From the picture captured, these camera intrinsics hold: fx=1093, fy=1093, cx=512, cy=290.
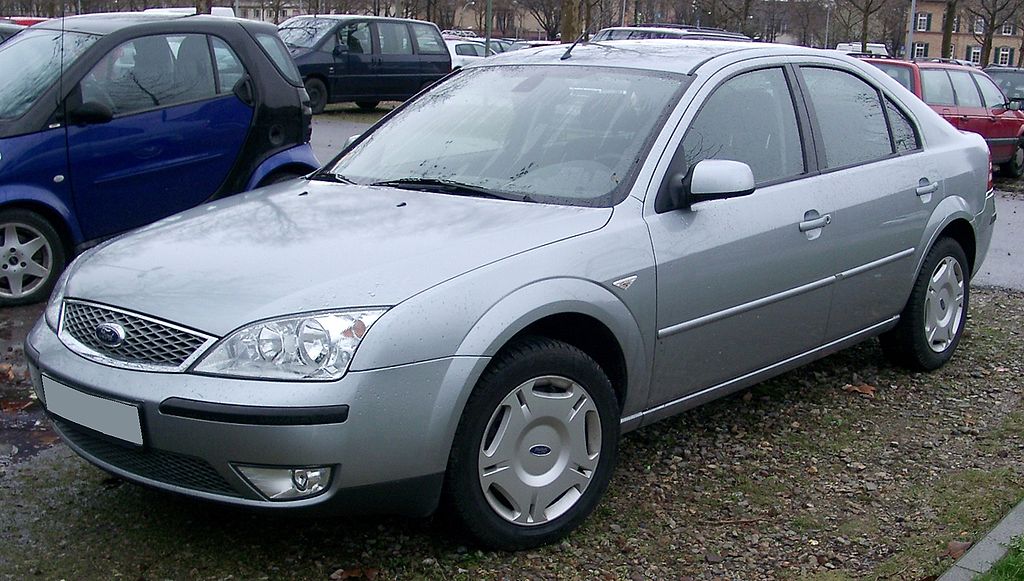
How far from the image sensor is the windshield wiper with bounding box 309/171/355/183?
4.57 m

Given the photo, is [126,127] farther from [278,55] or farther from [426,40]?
[426,40]

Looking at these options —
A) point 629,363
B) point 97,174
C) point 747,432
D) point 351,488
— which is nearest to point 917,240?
point 747,432

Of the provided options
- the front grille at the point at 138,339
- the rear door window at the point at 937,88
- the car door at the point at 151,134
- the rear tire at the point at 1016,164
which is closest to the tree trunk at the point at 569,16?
the rear door window at the point at 937,88

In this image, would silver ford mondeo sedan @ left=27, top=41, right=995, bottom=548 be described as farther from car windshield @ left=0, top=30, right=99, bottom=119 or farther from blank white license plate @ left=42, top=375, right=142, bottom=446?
car windshield @ left=0, top=30, right=99, bottom=119

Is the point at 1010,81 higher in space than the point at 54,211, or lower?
lower

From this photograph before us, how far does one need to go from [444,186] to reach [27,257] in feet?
11.7

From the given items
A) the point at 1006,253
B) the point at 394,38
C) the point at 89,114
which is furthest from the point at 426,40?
the point at 89,114

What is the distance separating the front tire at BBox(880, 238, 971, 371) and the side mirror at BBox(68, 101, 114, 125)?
15.5 ft

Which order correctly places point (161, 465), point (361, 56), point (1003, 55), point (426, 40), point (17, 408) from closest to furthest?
point (161, 465) < point (17, 408) < point (361, 56) < point (426, 40) < point (1003, 55)

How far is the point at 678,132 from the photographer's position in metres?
4.14

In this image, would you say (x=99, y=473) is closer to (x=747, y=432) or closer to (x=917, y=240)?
(x=747, y=432)

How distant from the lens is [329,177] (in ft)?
Answer: 15.4

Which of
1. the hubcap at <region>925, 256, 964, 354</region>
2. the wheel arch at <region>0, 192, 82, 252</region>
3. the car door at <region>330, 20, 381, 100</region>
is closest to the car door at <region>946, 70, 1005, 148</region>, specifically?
the hubcap at <region>925, 256, 964, 354</region>

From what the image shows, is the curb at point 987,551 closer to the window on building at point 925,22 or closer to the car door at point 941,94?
the car door at point 941,94
